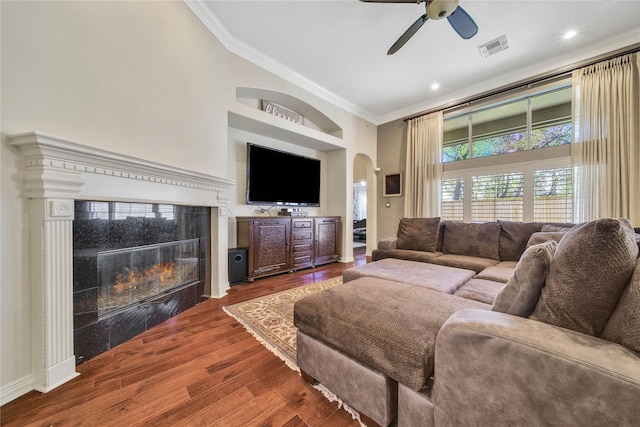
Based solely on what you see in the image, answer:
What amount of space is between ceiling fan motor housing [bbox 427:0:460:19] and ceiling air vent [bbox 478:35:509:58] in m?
1.42

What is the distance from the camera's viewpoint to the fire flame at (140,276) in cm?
180

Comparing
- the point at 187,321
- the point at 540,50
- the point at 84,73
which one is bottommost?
the point at 187,321

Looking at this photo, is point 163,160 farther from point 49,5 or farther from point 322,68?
point 322,68

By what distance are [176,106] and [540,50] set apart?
448 centimetres

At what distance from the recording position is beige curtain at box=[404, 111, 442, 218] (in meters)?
4.33

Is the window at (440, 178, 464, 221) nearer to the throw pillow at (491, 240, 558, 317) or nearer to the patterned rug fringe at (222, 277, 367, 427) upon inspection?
the patterned rug fringe at (222, 277, 367, 427)

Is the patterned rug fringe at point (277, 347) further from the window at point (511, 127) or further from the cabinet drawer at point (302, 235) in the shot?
the window at point (511, 127)

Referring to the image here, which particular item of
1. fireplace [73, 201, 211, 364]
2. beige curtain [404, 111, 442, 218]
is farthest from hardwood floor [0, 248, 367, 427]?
beige curtain [404, 111, 442, 218]

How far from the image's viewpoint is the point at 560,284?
776mm

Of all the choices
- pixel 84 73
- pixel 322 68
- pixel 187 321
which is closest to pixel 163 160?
pixel 84 73

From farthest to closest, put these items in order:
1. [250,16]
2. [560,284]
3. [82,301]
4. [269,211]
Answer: [269,211], [250,16], [82,301], [560,284]

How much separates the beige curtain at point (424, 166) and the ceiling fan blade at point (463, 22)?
2.16m

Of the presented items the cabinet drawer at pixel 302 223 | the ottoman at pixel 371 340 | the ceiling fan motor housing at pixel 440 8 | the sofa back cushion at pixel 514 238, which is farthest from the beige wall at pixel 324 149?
the ottoman at pixel 371 340

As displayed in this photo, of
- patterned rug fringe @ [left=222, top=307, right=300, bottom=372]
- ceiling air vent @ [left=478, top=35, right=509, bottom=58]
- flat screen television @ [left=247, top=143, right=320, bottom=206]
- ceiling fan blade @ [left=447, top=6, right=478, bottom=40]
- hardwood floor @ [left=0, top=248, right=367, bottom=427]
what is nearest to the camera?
hardwood floor @ [left=0, top=248, right=367, bottom=427]
